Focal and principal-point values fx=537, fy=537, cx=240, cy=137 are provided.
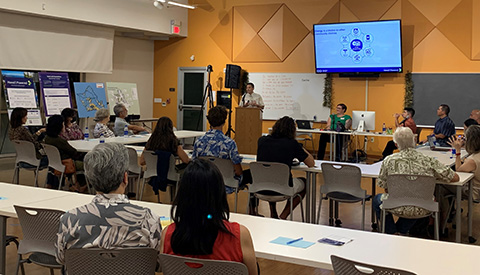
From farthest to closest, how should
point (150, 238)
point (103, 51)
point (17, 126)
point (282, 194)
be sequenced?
point (103, 51), point (17, 126), point (282, 194), point (150, 238)

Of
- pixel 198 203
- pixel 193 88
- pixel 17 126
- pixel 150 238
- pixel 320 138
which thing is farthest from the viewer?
pixel 193 88

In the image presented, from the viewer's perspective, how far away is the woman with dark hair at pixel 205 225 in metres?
2.23

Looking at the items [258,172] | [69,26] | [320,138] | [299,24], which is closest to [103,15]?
[69,26]

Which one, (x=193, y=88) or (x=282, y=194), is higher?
(x=193, y=88)

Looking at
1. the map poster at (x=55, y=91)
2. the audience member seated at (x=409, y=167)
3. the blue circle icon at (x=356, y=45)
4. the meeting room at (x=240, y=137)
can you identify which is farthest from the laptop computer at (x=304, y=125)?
the audience member seated at (x=409, y=167)

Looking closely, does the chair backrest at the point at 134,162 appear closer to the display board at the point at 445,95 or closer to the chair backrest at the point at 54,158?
the chair backrest at the point at 54,158

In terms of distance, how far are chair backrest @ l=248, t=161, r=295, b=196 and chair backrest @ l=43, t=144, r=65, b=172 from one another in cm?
260

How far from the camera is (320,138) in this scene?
11711mm

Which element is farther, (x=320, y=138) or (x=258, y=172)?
(x=320, y=138)

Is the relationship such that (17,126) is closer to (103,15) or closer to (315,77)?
(103,15)

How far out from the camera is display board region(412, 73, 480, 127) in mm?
10711

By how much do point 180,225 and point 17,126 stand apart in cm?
641

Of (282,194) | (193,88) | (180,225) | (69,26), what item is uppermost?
(69,26)

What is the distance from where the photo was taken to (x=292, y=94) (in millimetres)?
12789
